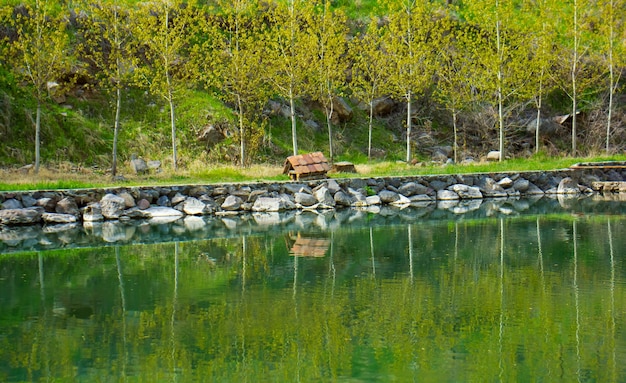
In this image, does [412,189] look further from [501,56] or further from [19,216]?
[19,216]

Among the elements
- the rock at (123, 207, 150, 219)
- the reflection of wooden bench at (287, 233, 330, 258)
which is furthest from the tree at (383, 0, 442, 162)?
the reflection of wooden bench at (287, 233, 330, 258)

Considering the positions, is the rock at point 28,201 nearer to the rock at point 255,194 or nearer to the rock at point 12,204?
the rock at point 12,204

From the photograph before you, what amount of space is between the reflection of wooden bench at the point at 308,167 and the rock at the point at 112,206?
6571mm

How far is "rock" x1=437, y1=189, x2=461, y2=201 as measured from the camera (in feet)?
96.1

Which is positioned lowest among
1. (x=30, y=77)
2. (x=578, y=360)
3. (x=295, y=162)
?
(x=578, y=360)

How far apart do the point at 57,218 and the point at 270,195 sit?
683 cm

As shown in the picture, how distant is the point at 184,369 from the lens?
27.7 ft

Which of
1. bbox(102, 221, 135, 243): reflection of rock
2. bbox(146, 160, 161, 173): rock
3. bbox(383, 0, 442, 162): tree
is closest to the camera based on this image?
bbox(102, 221, 135, 243): reflection of rock

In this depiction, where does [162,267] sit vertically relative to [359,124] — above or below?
below

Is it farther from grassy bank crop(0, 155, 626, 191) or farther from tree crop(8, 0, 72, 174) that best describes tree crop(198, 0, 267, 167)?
tree crop(8, 0, 72, 174)

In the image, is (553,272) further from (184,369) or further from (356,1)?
(356,1)

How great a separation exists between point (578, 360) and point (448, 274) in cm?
530

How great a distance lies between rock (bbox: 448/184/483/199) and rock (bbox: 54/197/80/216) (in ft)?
44.6

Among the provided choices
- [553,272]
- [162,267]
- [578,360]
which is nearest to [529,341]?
[578,360]
